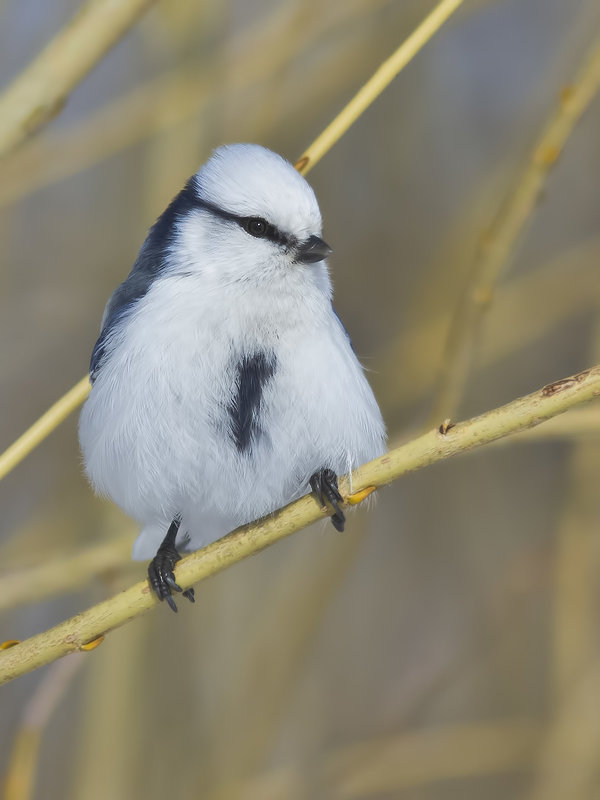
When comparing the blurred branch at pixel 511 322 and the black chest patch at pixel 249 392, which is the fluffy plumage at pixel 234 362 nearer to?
the black chest patch at pixel 249 392

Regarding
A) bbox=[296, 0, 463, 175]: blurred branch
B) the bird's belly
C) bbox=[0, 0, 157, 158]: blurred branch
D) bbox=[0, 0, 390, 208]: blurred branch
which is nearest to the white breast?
Result: the bird's belly

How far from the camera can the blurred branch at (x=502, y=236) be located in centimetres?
141

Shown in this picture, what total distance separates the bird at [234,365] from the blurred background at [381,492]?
9.5 inches

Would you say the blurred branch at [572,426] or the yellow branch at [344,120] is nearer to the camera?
the yellow branch at [344,120]

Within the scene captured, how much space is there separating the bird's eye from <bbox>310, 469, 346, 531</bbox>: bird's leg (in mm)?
415

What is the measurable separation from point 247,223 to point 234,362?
25 cm

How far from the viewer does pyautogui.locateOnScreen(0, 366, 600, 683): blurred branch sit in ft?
3.08

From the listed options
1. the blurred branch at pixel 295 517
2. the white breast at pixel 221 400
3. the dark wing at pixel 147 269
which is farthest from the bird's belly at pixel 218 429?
the blurred branch at pixel 295 517

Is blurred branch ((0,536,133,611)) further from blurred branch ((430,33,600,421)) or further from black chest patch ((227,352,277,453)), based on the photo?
blurred branch ((430,33,600,421))

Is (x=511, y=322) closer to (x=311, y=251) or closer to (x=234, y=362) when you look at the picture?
(x=311, y=251)

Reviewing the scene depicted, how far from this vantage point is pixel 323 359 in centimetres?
145

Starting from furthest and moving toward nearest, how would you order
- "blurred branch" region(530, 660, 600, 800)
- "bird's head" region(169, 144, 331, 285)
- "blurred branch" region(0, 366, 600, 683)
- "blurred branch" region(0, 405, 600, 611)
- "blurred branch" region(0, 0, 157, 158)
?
"blurred branch" region(530, 660, 600, 800) → "blurred branch" region(0, 405, 600, 611) → "bird's head" region(169, 144, 331, 285) → "blurred branch" region(0, 0, 157, 158) → "blurred branch" region(0, 366, 600, 683)

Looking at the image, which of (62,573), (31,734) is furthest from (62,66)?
(31,734)

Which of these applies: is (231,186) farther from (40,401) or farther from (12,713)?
(12,713)
